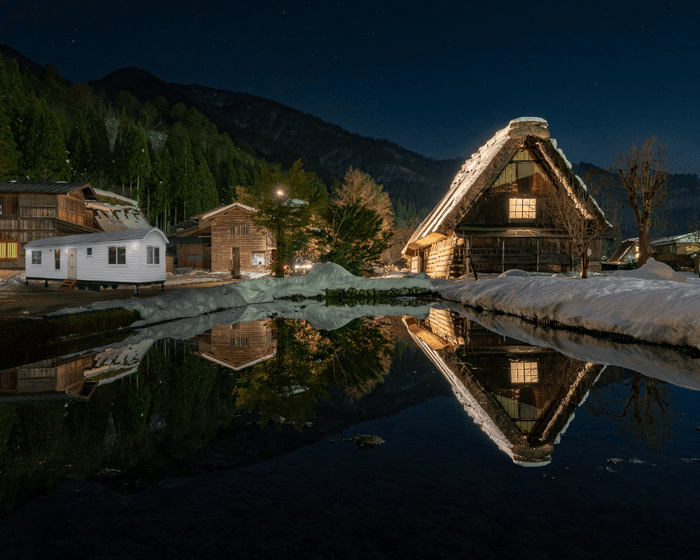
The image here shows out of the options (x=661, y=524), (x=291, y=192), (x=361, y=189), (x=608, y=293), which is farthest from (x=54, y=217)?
(x=661, y=524)

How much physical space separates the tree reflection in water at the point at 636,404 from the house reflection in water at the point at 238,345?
5.25 metres

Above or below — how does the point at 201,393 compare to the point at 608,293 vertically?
below

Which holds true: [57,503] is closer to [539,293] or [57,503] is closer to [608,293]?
[608,293]

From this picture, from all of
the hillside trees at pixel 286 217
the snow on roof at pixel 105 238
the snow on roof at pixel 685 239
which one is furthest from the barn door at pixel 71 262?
the snow on roof at pixel 685 239

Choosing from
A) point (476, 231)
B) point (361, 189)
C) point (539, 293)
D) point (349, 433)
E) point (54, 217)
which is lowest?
point (349, 433)

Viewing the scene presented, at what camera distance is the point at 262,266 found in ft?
144

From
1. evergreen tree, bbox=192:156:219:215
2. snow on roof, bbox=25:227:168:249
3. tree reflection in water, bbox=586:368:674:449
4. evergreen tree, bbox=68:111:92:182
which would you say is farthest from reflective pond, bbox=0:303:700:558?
evergreen tree, bbox=68:111:92:182

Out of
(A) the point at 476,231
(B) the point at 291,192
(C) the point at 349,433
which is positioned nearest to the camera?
(C) the point at 349,433

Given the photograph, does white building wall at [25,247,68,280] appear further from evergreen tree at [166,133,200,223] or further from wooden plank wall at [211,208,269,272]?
evergreen tree at [166,133,200,223]

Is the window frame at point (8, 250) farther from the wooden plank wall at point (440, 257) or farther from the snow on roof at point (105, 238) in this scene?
the wooden plank wall at point (440, 257)

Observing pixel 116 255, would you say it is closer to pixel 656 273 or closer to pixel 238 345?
pixel 238 345

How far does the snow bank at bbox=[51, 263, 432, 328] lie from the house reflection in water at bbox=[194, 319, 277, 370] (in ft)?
9.10

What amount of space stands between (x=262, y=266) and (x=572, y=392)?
40.1 meters

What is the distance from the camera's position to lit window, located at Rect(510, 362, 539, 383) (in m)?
6.18
